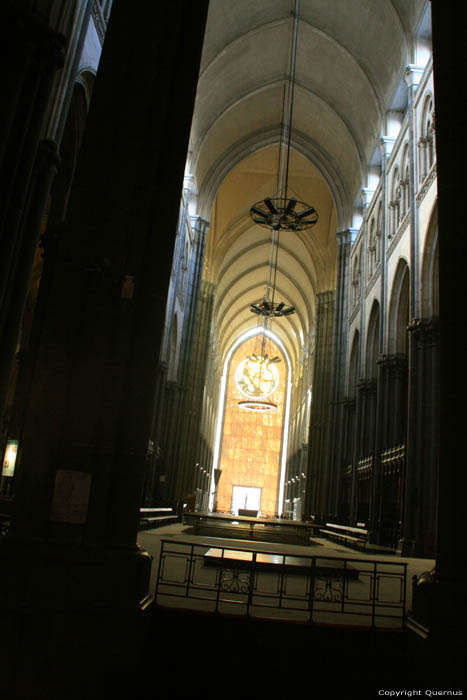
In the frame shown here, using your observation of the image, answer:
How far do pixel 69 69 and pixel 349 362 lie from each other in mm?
16149

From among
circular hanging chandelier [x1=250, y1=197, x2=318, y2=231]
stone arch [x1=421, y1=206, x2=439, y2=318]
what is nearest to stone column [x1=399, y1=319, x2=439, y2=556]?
stone arch [x1=421, y1=206, x2=439, y2=318]

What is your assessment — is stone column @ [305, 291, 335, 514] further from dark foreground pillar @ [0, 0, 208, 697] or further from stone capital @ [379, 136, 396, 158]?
dark foreground pillar @ [0, 0, 208, 697]

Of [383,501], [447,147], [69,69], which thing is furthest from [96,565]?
[383,501]

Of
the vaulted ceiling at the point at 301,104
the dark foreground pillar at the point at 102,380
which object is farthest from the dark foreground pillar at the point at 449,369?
the vaulted ceiling at the point at 301,104

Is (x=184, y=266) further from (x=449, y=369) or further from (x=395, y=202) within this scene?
(x=449, y=369)

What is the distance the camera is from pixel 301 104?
23.3 m

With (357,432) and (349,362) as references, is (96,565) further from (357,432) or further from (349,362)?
(349,362)

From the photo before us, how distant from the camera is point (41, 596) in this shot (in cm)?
459

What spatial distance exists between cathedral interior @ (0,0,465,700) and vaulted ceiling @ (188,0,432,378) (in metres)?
0.10

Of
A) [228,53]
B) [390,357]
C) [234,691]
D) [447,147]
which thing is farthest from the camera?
[228,53]

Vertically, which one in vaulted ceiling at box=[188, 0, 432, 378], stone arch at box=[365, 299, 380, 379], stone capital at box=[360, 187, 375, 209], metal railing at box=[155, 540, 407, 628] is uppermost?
vaulted ceiling at box=[188, 0, 432, 378]

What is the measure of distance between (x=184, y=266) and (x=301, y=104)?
315 inches

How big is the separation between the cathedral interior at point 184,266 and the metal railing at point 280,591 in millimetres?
505

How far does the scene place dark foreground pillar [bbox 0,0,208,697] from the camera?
15.0 feet
